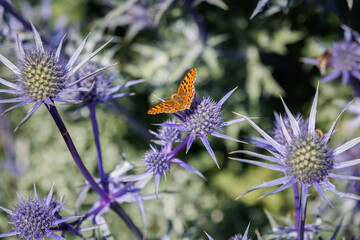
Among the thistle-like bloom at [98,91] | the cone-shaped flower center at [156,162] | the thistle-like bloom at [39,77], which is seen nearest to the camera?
the thistle-like bloom at [39,77]

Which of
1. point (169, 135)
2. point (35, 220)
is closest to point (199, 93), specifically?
point (169, 135)

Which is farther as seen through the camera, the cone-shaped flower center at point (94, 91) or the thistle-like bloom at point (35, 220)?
the cone-shaped flower center at point (94, 91)

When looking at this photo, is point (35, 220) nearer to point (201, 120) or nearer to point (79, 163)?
point (79, 163)

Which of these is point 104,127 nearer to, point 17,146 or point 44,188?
point 44,188

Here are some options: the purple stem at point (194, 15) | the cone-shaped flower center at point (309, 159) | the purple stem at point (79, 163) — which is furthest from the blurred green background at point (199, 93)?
the cone-shaped flower center at point (309, 159)

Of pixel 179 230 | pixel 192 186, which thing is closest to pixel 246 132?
pixel 192 186

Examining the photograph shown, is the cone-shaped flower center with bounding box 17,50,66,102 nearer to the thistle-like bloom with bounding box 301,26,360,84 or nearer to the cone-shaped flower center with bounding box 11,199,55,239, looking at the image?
the cone-shaped flower center with bounding box 11,199,55,239

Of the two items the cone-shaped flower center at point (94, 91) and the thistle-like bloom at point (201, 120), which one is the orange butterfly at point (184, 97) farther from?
the cone-shaped flower center at point (94, 91)
